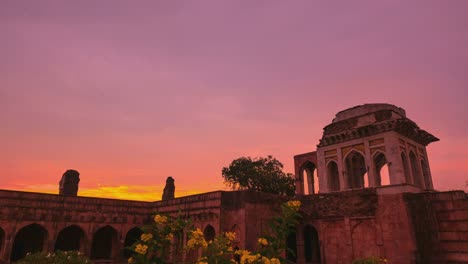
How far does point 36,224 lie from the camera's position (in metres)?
21.2

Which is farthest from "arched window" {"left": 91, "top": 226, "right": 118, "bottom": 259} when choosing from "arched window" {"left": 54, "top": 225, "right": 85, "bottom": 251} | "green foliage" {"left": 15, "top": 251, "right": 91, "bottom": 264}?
"green foliage" {"left": 15, "top": 251, "right": 91, "bottom": 264}

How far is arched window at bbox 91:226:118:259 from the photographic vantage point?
25719 mm

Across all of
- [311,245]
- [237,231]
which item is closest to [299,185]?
[311,245]

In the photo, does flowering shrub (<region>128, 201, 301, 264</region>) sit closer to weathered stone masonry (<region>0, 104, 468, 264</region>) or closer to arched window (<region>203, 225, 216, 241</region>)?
weathered stone masonry (<region>0, 104, 468, 264</region>)

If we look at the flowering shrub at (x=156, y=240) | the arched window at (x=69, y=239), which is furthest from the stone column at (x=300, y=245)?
the flowering shrub at (x=156, y=240)

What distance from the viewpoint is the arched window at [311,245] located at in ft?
70.0

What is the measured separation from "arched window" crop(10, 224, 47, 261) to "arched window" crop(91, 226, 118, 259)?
393 centimetres

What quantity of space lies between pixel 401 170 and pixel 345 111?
6.59 m

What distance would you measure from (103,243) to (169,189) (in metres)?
8.25

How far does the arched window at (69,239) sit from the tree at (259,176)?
21.4 metres

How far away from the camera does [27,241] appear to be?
76.7 feet

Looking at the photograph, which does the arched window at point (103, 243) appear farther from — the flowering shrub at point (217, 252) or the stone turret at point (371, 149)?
the flowering shrub at point (217, 252)

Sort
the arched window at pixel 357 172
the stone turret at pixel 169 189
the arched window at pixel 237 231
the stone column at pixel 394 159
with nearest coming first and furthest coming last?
1. the arched window at pixel 237 231
2. the stone column at pixel 394 159
3. the arched window at pixel 357 172
4. the stone turret at pixel 169 189

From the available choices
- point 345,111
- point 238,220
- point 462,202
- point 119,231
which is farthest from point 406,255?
point 119,231
